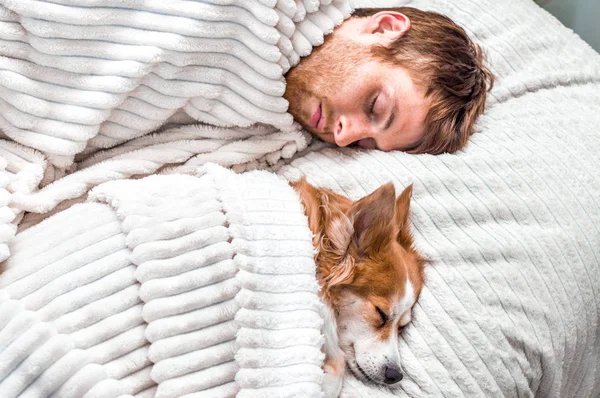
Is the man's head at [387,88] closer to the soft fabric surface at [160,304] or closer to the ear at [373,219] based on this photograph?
the ear at [373,219]

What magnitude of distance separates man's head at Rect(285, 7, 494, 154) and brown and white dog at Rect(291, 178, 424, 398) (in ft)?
0.99

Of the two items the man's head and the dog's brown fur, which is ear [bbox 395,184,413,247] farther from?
A: the man's head

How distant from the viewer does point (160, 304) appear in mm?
1204

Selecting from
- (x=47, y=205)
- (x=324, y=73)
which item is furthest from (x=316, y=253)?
(x=47, y=205)

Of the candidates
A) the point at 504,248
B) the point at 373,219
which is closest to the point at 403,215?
the point at 373,219

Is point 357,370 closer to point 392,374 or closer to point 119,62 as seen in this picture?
point 392,374

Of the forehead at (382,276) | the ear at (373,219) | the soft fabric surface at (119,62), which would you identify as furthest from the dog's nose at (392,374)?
the soft fabric surface at (119,62)

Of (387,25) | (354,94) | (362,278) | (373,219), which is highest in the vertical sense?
(387,25)

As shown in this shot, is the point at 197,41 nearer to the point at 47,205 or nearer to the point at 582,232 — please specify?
the point at 47,205

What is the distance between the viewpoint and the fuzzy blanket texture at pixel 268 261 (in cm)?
120

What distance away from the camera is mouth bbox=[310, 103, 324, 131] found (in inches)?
65.7

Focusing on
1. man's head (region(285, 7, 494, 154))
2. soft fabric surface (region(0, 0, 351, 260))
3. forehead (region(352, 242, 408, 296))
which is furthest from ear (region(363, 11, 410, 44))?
forehead (region(352, 242, 408, 296))

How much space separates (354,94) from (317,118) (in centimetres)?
12

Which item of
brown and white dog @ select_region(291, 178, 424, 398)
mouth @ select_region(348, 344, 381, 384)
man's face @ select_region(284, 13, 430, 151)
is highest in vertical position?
man's face @ select_region(284, 13, 430, 151)
